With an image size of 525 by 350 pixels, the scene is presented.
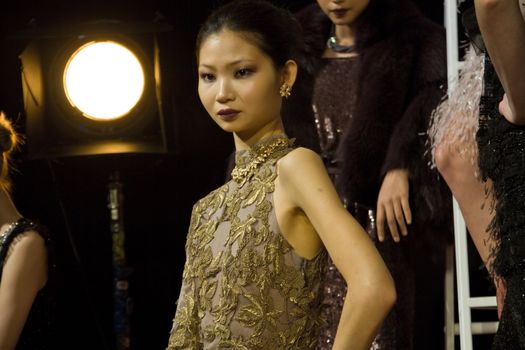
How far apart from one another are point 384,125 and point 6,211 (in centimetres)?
119

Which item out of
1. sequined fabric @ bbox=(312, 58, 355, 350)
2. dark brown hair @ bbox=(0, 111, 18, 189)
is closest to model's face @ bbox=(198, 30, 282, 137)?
sequined fabric @ bbox=(312, 58, 355, 350)

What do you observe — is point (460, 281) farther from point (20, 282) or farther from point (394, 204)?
point (20, 282)

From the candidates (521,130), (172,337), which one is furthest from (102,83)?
(521,130)

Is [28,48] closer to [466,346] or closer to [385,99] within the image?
[385,99]

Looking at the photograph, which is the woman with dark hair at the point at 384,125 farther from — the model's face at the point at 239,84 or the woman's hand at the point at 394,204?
the model's face at the point at 239,84

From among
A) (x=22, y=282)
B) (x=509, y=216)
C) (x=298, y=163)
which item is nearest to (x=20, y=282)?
(x=22, y=282)

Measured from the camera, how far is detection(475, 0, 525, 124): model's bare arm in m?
1.83

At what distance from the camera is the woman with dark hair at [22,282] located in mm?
3289

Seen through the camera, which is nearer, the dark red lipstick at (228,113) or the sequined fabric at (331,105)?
the dark red lipstick at (228,113)

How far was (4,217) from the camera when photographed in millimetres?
3480

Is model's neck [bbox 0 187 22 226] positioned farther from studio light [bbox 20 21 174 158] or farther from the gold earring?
the gold earring

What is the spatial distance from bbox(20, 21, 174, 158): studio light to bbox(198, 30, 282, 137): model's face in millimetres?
1324

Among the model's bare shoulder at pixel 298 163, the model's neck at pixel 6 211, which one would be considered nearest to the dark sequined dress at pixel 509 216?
the model's bare shoulder at pixel 298 163

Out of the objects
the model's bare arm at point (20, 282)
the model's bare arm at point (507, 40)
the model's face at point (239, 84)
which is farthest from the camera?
the model's bare arm at point (20, 282)
